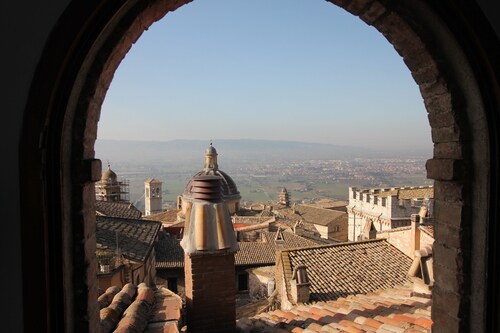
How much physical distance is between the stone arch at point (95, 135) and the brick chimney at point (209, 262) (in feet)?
4.95

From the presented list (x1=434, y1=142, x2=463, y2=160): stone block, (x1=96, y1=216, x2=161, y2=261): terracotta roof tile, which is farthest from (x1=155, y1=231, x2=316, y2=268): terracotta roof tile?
(x1=434, y1=142, x2=463, y2=160): stone block

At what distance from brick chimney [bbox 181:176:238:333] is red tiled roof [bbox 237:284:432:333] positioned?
460 millimetres

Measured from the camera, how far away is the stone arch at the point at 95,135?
1.71m

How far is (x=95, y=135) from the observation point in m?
2.17

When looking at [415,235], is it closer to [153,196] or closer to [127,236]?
[127,236]

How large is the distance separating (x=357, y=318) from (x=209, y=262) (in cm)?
181

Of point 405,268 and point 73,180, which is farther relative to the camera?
point 405,268

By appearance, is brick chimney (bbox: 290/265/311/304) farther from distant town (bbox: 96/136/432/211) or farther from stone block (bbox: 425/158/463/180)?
distant town (bbox: 96/136/432/211)

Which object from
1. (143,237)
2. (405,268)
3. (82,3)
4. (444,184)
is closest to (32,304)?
(82,3)

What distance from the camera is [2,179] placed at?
1707 millimetres

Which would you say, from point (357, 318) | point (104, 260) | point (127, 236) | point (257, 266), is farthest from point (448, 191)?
point (257, 266)

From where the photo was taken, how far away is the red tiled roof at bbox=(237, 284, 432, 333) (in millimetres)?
3729

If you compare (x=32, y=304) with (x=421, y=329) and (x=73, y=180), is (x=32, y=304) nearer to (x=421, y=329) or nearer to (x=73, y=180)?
(x=73, y=180)

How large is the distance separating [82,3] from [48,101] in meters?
0.47
